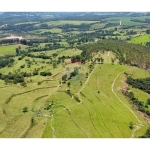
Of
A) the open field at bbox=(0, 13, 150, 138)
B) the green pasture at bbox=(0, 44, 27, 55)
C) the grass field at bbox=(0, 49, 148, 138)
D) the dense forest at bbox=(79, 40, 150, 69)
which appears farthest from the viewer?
the green pasture at bbox=(0, 44, 27, 55)

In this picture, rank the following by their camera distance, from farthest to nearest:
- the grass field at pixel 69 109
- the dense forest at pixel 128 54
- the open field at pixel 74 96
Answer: the dense forest at pixel 128 54 < the open field at pixel 74 96 < the grass field at pixel 69 109

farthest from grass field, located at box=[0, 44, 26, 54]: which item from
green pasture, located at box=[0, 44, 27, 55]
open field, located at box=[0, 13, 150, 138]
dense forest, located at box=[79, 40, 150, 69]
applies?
dense forest, located at box=[79, 40, 150, 69]

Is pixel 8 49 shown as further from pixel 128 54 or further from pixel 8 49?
pixel 128 54

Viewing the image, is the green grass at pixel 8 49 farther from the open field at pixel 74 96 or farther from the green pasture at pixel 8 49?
the open field at pixel 74 96

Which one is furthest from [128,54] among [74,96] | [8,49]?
[8,49]

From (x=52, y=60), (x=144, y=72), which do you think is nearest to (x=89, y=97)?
(x=144, y=72)

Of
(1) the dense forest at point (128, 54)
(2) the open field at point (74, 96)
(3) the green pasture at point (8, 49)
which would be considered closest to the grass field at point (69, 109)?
(2) the open field at point (74, 96)

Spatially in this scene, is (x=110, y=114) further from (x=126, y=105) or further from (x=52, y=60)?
(x=52, y=60)

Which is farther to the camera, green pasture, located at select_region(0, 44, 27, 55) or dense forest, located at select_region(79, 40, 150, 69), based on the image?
green pasture, located at select_region(0, 44, 27, 55)

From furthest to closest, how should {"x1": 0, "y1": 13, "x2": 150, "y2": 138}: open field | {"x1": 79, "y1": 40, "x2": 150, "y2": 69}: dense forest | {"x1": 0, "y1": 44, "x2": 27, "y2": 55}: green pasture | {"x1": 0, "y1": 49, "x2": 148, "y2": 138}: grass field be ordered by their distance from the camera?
{"x1": 0, "y1": 44, "x2": 27, "y2": 55}: green pasture → {"x1": 79, "y1": 40, "x2": 150, "y2": 69}: dense forest → {"x1": 0, "y1": 13, "x2": 150, "y2": 138}: open field → {"x1": 0, "y1": 49, "x2": 148, "y2": 138}: grass field

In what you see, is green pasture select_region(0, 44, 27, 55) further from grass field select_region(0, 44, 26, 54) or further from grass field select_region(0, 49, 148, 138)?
grass field select_region(0, 49, 148, 138)

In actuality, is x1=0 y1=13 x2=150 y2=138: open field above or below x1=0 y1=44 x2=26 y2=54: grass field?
above
